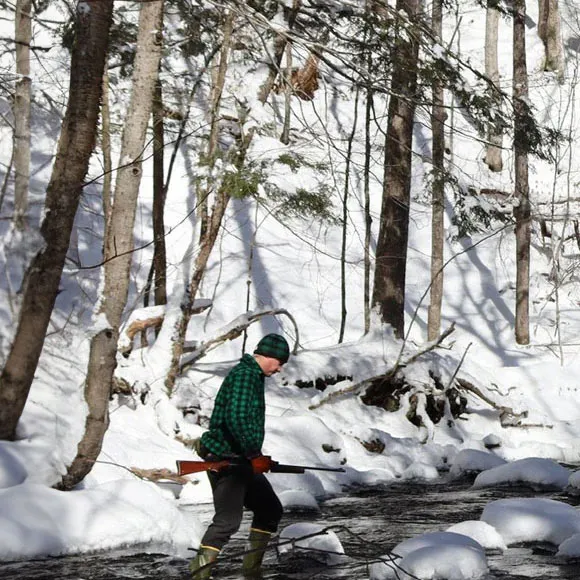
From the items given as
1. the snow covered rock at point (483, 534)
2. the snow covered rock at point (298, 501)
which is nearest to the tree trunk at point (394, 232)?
the snow covered rock at point (298, 501)

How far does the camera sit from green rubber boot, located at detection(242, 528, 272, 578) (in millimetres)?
6027

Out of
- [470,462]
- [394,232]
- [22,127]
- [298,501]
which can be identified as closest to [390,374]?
[470,462]

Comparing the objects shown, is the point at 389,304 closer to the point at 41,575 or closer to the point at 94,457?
the point at 94,457

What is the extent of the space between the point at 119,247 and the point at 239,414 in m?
2.91

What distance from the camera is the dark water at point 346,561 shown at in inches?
239

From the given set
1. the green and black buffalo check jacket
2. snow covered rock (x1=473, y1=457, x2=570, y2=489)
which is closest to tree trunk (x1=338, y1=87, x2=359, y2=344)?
snow covered rock (x1=473, y1=457, x2=570, y2=489)

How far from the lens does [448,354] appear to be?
15.4 meters

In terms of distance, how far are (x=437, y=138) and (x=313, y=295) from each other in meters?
5.29

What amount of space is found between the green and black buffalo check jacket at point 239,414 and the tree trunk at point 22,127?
241 cm

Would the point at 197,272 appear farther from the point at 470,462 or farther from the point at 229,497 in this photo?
the point at 229,497

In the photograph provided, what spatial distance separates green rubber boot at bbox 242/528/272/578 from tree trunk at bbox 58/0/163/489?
207 centimetres

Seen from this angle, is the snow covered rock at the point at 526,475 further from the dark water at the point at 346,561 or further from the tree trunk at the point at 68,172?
→ the tree trunk at the point at 68,172

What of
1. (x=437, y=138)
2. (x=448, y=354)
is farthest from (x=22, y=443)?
(x=437, y=138)

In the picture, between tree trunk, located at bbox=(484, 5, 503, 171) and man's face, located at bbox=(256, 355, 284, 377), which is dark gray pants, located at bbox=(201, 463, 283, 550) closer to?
man's face, located at bbox=(256, 355, 284, 377)
